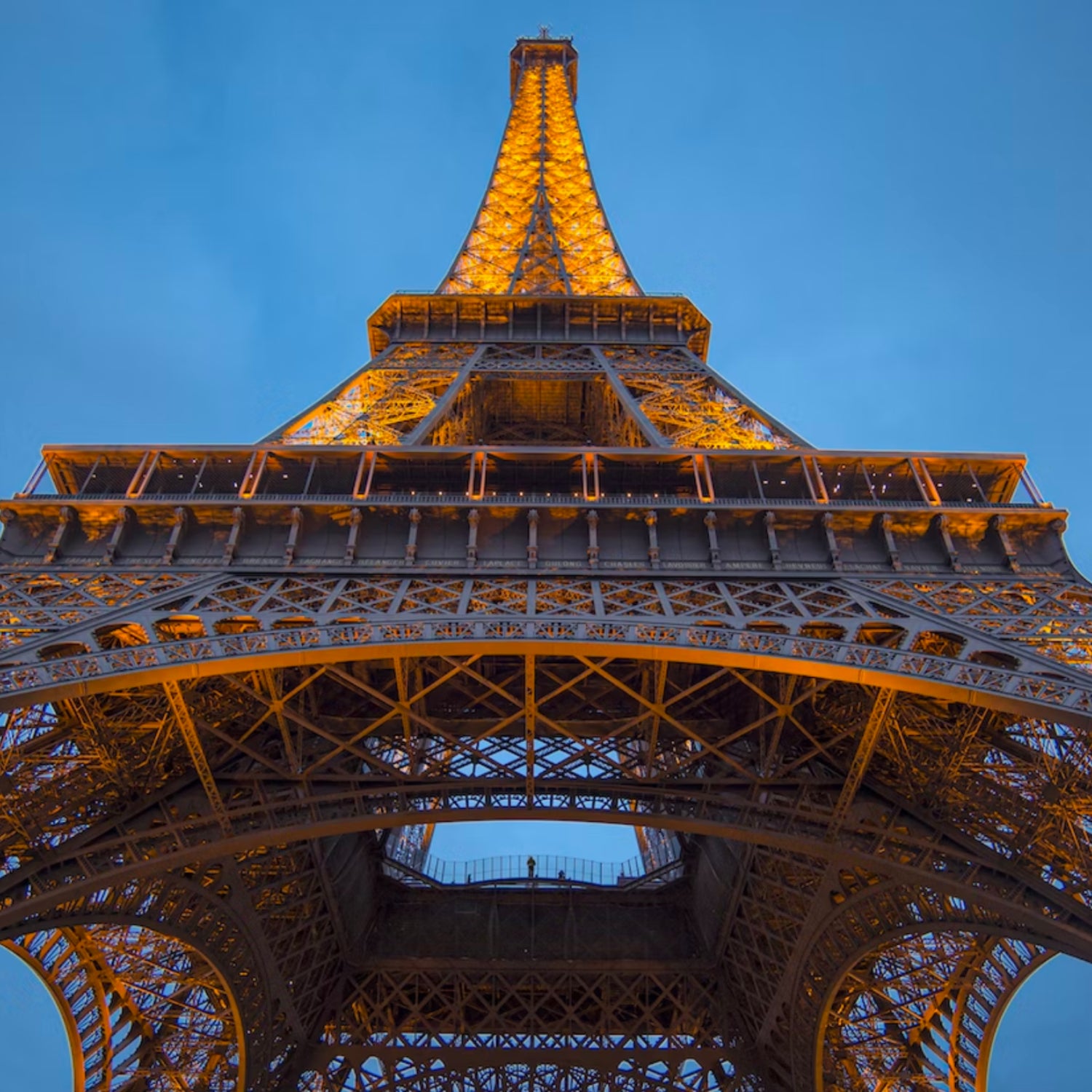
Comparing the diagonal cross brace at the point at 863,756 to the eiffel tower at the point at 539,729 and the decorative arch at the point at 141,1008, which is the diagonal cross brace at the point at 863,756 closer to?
the eiffel tower at the point at 539,729

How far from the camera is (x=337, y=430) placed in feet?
74.6

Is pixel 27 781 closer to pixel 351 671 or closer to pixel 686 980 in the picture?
pixel 351 671

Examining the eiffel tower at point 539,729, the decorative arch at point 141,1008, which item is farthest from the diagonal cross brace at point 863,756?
the decorative arch at point 141,1008

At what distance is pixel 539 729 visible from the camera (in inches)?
760

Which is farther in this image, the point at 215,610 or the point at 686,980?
the point at 686,980

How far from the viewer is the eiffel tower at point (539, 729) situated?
1427 centimetres

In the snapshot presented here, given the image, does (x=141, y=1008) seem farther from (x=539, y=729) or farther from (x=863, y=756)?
(x=863, y=756)

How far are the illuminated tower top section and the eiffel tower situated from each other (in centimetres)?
1176

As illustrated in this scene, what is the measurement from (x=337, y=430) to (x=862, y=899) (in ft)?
48.7

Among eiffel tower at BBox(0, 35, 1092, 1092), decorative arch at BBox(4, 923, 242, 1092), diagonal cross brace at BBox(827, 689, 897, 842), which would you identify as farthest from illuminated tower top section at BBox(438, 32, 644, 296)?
decorative arch at BBox(4, 923, 242, 1092)

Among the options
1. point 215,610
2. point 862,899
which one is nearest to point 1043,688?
point 862,899

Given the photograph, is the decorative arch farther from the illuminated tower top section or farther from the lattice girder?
the illuminated tower top section

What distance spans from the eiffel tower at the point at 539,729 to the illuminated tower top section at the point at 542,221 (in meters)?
11.8

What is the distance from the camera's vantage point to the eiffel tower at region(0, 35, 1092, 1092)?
46.8 feet
